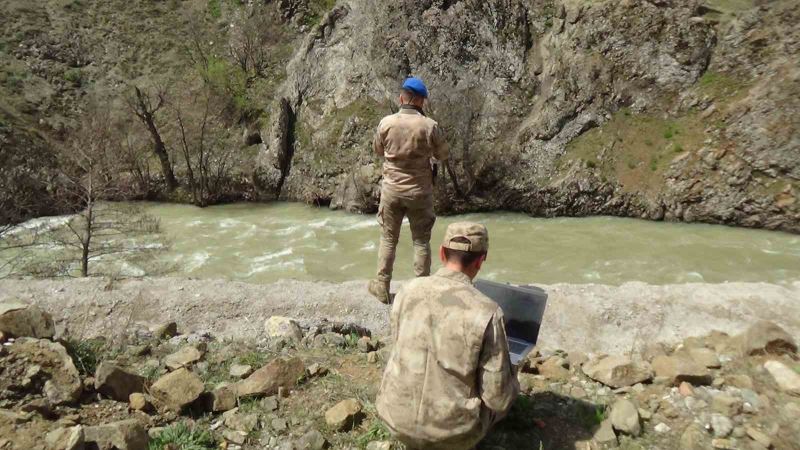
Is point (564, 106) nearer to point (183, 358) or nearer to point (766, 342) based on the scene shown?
point (766, 342)

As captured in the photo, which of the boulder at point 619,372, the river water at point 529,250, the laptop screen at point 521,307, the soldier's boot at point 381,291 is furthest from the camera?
the river water at point 529,250

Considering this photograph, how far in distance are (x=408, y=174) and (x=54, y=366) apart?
373cm

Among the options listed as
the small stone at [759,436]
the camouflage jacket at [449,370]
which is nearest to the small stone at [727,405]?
the small stone at [759,436]

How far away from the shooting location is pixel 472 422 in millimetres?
2689

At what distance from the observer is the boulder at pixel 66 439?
2736 millimetres

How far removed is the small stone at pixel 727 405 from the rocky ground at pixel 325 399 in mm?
10

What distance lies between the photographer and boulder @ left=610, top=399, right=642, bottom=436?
3393 millimetres

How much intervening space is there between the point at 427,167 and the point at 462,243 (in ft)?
10.0

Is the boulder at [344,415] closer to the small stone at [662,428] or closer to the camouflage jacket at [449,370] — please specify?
the camouflage jacket at [449,370]

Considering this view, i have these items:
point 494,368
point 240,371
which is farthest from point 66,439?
point 494,368

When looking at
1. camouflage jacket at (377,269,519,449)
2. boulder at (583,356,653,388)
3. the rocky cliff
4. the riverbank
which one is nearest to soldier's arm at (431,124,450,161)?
the riverbank

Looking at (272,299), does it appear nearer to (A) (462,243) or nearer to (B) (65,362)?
(B) (65,362)

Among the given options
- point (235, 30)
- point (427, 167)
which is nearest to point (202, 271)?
point (427, 167)

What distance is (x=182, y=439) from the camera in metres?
3.31
